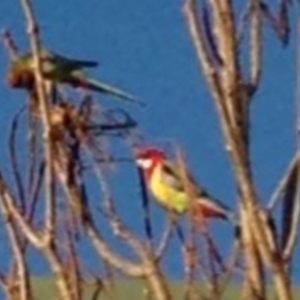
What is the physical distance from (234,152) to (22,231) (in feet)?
1.38

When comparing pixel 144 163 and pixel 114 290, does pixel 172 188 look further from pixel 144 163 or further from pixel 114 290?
pixel 114 290

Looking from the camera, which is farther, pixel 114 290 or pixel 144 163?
pixel 144 163

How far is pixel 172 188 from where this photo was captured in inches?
111

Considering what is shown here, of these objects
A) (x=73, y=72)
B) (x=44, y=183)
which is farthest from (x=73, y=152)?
(x=73, y=72)

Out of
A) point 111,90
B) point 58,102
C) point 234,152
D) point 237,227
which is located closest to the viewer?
point 234,152

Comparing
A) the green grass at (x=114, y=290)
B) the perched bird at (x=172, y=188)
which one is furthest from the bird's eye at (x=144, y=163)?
the green grass at (x=114, y=290)

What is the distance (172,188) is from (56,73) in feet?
1.12

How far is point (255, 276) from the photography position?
2092mm

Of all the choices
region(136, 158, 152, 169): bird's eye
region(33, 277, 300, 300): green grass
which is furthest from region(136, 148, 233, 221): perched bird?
region(33, 277, 300, 300): green grass

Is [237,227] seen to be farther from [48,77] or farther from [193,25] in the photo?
[48,77]

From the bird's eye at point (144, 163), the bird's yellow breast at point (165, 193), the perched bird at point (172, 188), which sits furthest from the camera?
the bird's yellow breast at point (165, 193)

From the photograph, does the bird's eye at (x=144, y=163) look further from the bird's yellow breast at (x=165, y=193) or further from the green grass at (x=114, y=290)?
the green grass at (x=114, y=290)

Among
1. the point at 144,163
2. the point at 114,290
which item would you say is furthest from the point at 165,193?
the point at 114,290

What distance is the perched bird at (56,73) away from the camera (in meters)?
2.55
